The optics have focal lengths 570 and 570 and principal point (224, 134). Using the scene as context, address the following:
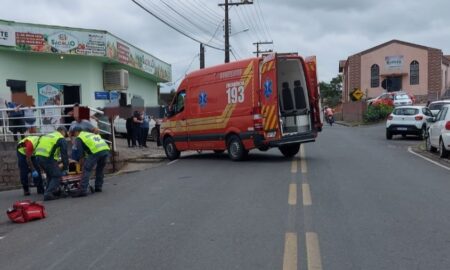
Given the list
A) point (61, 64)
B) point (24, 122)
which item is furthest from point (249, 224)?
point (61, 64)

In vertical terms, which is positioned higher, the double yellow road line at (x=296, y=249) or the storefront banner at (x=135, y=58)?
the storefront banner at (x=135, y=58)

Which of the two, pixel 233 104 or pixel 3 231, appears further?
pixel 233 104

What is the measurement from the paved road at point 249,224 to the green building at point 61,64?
34.1ft

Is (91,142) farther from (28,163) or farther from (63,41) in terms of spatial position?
(63,41)

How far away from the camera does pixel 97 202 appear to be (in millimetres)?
10047

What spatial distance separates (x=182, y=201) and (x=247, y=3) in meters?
32.7

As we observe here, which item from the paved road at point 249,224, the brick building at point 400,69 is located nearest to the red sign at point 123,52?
the paved road at point 249,224

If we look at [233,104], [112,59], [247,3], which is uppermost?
[247,3]

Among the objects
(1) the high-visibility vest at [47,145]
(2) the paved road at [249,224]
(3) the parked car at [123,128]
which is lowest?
(2) the paved road at [249,224]

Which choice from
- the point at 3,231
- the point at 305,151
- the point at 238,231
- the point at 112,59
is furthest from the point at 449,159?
the point at 112,59

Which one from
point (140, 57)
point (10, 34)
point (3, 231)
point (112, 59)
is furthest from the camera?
point (140, 57)

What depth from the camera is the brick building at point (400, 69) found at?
59750 millimetres

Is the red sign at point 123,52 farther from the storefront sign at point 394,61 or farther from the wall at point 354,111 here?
the storefront sign at point 394,61

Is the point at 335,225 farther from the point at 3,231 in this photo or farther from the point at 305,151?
the point at 305,151
